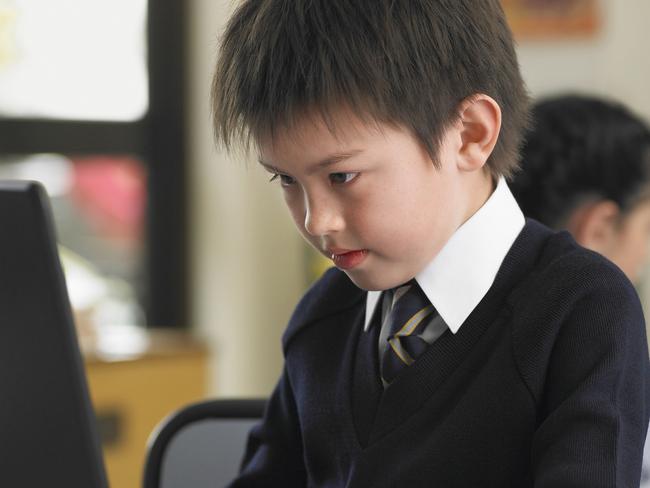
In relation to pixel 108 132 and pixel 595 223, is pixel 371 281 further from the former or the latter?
pixel 108 132

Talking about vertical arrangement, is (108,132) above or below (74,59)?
below

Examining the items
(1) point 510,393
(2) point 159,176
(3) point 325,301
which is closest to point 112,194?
(2) point 159,176

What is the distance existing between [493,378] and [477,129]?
192 mm

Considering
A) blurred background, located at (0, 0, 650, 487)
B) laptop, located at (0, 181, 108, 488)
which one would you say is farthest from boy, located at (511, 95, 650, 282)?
blurred background, located at (0, 0, 650, 487)

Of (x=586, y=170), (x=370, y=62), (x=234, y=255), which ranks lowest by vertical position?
(x=234, y=255)

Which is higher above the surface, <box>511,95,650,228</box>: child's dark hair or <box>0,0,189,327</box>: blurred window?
<box>511,95,650,228</box>: child's dark hair

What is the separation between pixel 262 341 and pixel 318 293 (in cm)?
215

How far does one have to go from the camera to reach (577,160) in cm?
141

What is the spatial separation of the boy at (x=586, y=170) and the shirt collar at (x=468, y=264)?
53 cm

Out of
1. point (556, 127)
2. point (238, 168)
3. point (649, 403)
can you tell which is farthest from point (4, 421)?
point (238, 168)

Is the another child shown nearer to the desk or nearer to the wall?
the desk

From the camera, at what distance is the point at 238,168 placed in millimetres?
3037

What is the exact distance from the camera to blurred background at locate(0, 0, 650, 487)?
292cm

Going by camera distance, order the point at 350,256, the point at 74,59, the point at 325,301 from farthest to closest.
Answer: the point at 74,59
the point at 325,301
the point at 350,256
